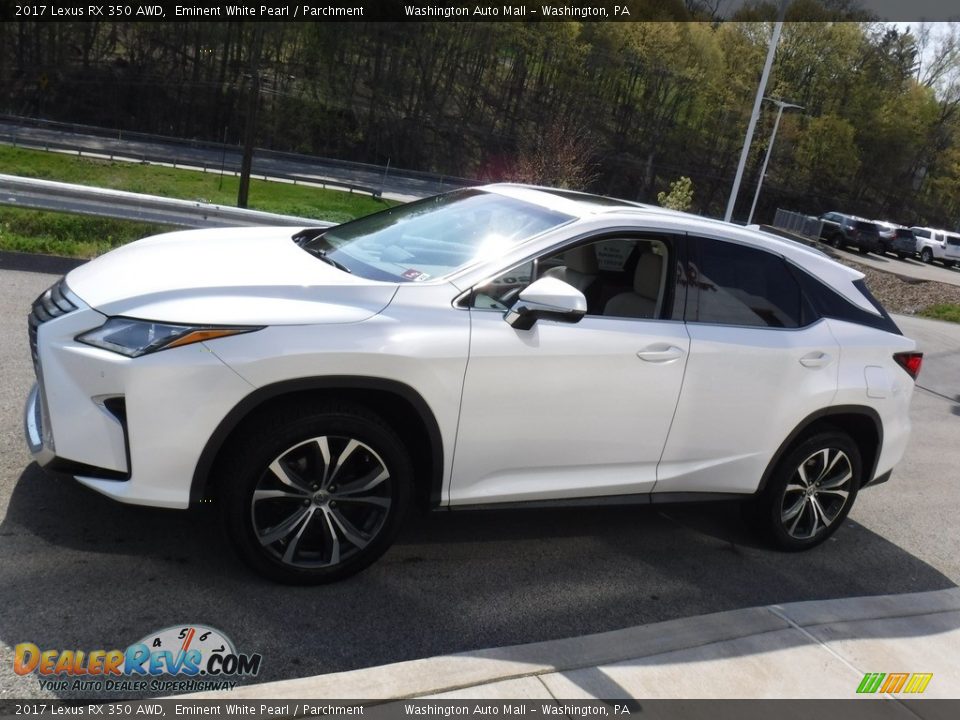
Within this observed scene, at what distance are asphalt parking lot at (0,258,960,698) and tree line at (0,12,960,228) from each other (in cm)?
6050

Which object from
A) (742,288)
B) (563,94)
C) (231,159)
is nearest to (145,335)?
(742,288)

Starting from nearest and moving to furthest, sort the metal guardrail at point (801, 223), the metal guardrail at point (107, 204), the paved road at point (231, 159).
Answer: the metal guardrail at point (107, 204) → the paved road at point (231, 159) → the metal guardrail at point (801, 223)

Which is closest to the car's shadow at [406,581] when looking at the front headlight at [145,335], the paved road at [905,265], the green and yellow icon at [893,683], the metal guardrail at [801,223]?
the green and yellow icon at [893,683]

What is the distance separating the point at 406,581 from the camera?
385 centimetres

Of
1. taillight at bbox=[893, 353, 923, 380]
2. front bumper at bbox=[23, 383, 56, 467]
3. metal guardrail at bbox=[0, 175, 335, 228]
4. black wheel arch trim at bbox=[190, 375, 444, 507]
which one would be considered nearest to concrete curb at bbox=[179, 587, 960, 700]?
black wheel arch trim at bbox=[190, 375, 444, 507]

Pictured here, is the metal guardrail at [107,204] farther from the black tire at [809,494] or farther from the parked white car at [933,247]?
the parked white car at [933,247]

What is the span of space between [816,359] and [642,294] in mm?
1023

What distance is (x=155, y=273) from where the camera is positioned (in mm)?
3615

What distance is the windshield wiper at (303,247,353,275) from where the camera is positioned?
3955 millimetres

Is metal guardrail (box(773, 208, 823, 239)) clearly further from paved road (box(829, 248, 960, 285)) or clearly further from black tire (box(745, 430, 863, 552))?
black tire (box(745, 430, 863, 552))

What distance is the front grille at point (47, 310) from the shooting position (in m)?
3.42

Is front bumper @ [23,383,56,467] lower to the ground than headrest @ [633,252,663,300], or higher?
lower

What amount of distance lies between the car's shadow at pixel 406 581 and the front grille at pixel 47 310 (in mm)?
783

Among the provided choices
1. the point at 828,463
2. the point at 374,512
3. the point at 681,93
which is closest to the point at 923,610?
the point at 828,463
